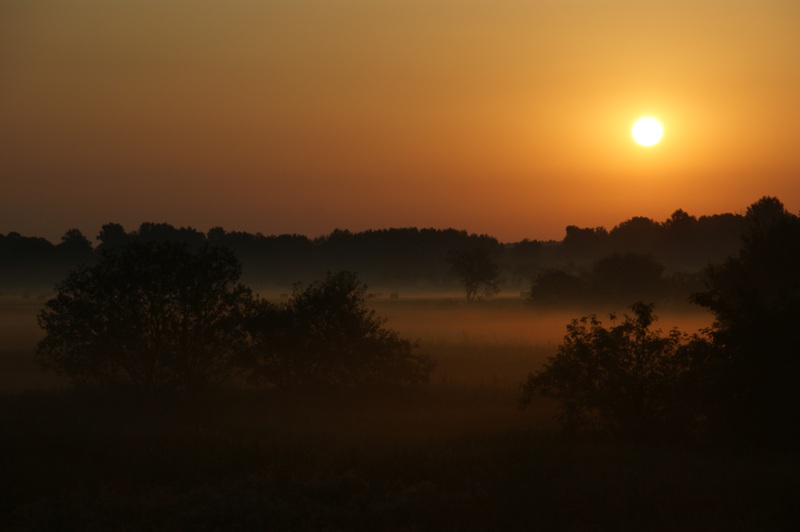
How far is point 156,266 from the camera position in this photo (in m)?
26.7

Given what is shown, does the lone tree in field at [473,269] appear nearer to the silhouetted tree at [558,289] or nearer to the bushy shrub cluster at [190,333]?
the silhouetted tree at [558,289]

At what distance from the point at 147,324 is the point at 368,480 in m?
12.7

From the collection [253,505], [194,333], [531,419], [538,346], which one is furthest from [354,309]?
[538,346]

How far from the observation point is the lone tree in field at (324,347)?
86.7 ft

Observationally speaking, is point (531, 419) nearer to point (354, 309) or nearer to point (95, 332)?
point (354, 309)

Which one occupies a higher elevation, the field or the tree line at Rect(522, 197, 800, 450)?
the tree line at Rect(522, 197, 800, 450)

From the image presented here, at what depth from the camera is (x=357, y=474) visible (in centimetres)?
1593

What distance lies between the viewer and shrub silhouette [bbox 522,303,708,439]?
19031mm

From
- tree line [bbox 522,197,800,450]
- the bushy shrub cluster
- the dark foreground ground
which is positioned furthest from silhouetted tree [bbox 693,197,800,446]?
the bushy shrub cluster

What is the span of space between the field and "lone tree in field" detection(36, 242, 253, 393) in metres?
2.23

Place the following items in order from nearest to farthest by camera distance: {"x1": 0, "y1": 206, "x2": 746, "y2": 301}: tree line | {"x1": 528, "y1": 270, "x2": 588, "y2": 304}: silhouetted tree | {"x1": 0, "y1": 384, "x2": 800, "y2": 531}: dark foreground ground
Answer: {"x1": 0, "y1": 384, "x2": 800, "y2": 531}: dark foreground ground → {"x1": 528, "y1": 270, "x2": 588, "y2": 304}: silhouetted tree → {"x1": 0, "y1": 206, "x2": 746, "y2": 301}: tree line

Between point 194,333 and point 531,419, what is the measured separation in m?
10.5

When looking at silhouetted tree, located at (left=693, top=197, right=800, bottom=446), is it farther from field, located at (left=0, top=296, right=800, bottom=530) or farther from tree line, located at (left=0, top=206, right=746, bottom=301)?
tree line, located at (left=0, top=206, right=746, bottom=301)

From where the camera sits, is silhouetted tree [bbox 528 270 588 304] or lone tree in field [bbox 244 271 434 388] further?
silhouetted tree [bbox 528 270 588 304]
